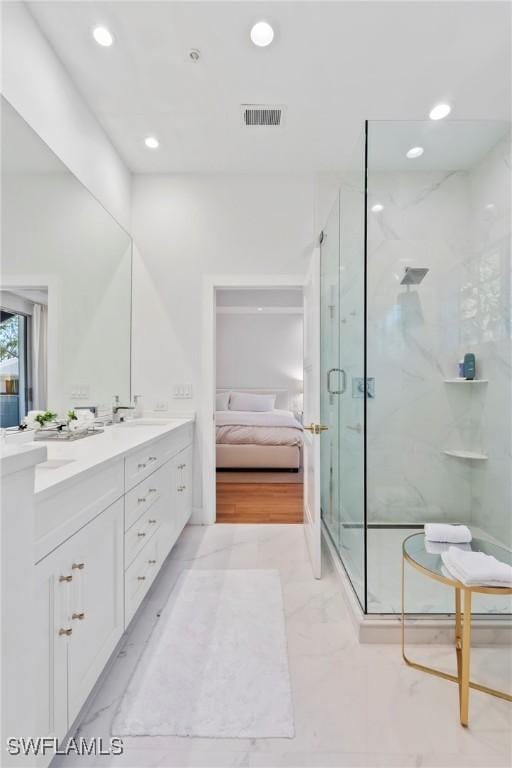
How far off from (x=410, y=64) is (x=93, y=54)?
5.53 feet

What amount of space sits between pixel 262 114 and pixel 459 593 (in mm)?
2822

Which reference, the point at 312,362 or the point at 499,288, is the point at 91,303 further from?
the point at 499,288

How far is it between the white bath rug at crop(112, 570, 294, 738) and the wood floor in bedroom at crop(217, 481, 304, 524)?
3.58 feet

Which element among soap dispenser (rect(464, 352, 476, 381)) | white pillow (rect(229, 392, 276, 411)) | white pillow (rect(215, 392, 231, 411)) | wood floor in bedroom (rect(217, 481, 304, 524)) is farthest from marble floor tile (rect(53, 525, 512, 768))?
white pillow (rect(215, 392, 231, 411))

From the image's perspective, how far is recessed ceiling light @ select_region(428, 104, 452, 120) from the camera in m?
2.30

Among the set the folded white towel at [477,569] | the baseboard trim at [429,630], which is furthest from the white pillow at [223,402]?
the folded white towel at [477,569]

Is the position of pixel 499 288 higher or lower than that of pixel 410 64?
lower

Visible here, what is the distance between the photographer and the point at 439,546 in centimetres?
154

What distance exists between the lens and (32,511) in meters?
0.84

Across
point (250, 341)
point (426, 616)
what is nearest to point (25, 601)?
point (426, 616)

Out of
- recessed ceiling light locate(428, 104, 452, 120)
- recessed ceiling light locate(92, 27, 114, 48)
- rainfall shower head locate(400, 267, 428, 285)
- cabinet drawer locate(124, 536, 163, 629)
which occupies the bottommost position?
cabinet drawer locate(124, 536, 163, 629)

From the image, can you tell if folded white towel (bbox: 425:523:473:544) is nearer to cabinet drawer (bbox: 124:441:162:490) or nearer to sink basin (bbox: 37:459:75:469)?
cabinet drawer (bbox: 124:441:162:490)

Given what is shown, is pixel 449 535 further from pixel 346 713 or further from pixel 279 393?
pixel 279 393

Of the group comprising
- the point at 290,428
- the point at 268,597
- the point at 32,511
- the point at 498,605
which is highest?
the point at 32,511
